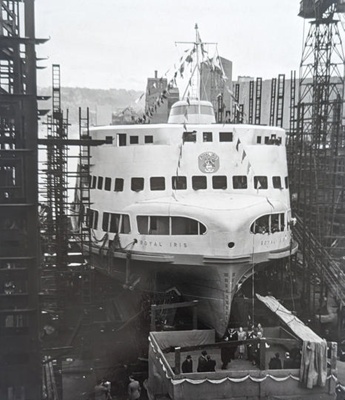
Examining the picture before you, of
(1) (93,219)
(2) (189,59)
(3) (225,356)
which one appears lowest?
(3) (225,356)

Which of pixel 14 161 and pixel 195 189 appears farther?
pixel 195 189

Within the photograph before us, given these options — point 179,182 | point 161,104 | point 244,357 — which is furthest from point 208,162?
point 161,104

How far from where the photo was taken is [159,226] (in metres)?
14.4

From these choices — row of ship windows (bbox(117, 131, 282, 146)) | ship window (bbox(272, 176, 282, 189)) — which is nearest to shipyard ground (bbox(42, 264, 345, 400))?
ship window (bbox(272, 176, 282, 189))

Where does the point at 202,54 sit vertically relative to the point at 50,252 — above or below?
above

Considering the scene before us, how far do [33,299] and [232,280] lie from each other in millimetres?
6442

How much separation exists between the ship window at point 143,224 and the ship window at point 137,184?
0.94 m

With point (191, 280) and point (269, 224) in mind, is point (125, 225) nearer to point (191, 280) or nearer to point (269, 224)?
point (191, 280)

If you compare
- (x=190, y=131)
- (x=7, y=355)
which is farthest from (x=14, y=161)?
(x=190, y=131)

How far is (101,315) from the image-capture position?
15508mm

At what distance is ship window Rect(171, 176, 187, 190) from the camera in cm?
1486

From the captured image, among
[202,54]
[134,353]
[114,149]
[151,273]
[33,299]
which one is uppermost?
[202,54]

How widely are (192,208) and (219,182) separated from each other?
1.75m

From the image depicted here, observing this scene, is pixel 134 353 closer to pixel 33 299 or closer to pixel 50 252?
pixel 50 252
